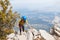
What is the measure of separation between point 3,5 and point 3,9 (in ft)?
1.95

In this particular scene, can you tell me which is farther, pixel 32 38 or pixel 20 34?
pixel 20 34

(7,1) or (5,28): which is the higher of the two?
(7,1)

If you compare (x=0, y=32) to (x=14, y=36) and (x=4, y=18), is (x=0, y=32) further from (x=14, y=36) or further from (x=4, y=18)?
(x=14, y=36)

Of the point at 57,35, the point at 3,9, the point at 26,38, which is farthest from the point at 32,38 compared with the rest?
the point at 3,9

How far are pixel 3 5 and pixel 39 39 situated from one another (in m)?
14.0

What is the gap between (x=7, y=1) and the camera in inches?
1454

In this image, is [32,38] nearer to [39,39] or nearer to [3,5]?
[39,39]

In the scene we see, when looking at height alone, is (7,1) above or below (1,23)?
above

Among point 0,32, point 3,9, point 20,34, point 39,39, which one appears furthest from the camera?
point 3,9

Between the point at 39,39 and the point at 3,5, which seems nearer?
the point at 39,39

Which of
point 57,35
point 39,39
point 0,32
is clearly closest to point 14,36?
point 39,39

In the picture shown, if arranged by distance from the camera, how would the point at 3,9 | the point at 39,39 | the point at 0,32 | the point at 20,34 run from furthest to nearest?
the point at 3,9, the point at 0,32, the point at 20,34, the point at 39,39

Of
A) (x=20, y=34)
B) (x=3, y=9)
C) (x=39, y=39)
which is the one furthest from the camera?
(x=3, y=9)

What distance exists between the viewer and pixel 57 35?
84.9 ft
